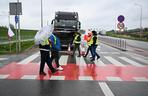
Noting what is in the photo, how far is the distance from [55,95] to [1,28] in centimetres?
7163

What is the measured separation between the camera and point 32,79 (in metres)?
13.0

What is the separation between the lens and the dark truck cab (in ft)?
94.7

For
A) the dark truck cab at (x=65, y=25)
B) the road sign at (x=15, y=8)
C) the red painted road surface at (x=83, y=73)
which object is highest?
the road sign at (x=15, y=8)

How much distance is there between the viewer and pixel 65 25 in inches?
1176

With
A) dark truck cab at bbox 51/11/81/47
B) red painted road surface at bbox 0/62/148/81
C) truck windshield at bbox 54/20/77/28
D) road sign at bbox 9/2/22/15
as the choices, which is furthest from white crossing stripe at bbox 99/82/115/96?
truck windshield at bbox 54/20/77/28

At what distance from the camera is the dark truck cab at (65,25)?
2888cm

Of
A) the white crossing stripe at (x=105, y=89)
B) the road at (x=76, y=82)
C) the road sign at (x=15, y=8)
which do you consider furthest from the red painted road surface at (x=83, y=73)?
the road sign at (x=15, y=8)

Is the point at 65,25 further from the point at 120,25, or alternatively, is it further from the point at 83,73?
the point at 83,73

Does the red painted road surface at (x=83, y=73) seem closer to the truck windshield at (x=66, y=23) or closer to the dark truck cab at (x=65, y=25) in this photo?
the dark truck cab at (x=65, y=25)

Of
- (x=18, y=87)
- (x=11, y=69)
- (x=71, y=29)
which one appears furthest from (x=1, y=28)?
(x=18, y=87)

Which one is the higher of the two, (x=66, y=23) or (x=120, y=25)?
(x=66, y=23)

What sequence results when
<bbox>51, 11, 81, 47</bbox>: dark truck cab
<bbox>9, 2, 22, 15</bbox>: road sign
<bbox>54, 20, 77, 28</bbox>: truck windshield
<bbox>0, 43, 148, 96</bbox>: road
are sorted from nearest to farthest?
<bbox>0, 43, 148, 96</bbox>: road, <bbox>9, 2, 22, 15</bbox>: road sign, <bbox>51, 11, 81, 47</bbox>: dark truck cab, <bbox>54, 20, 77, 28</bbox>: truck windshield

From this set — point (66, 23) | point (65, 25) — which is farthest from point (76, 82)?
point (66, 23)

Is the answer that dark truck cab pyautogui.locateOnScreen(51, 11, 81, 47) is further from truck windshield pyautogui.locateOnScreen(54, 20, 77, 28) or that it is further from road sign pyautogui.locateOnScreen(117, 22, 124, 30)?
road sign pyautogui.locateOnScreen(117, 22, 124, 30)
